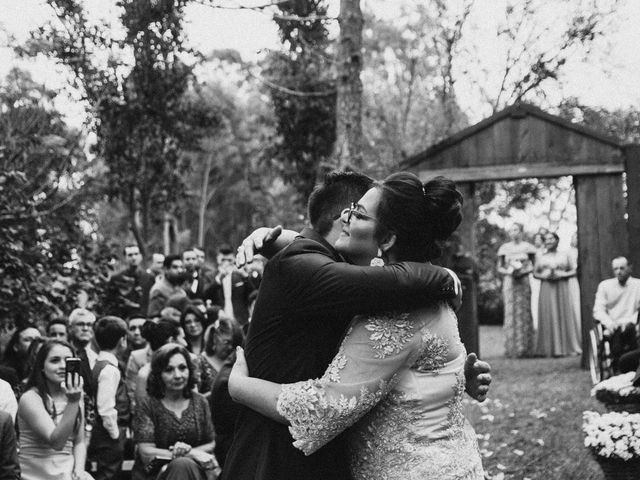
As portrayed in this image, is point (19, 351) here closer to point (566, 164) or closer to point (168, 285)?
point (168, 285)

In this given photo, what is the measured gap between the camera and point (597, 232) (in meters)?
14.5

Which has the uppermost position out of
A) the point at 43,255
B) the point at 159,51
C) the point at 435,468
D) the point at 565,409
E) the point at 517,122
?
the point at 159,51

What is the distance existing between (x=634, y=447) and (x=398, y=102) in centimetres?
2113

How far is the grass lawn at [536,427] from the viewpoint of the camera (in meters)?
8.88

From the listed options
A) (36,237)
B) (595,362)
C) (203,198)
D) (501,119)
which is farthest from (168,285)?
(203,198)

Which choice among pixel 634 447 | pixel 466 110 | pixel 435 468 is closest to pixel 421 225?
pixel 435 468

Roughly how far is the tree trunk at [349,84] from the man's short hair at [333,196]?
7328 millimetres

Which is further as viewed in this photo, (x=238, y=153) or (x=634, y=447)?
(x=238, y=153)

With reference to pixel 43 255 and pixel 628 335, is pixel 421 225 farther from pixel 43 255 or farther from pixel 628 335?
pixel 628 335

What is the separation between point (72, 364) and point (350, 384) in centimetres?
346

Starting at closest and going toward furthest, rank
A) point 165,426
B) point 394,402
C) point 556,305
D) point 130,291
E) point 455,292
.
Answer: point 394,402 → point 455,292 → point 165,426 → point 130,291 → point 556,305

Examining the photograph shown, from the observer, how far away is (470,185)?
1537 centimetres

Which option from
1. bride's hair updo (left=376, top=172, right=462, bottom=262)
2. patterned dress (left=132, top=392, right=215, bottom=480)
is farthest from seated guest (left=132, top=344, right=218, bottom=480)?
bride's hair updo (left=376, top=172, right=462, bottom=262)

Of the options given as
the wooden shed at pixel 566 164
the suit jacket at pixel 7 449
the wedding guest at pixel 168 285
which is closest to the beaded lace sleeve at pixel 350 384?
the suit jacket at pixel 7 449
